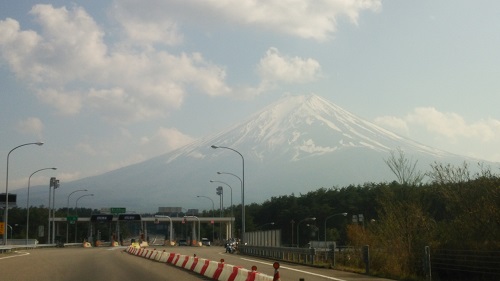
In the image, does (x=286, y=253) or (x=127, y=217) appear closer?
(x=286, y=253)

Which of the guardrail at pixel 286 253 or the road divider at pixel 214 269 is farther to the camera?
the guardrail at pixel 286 253

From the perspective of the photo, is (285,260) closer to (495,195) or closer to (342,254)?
(342,254)

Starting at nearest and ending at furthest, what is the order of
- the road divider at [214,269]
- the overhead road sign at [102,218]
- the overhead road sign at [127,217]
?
the road divider at [214,269], the overhead road sign at [127,217], the overhead road sign at [102,218]

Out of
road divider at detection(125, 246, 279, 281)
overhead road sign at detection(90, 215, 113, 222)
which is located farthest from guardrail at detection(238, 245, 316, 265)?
overhead road sign at detection(90, 215, 113, 222)

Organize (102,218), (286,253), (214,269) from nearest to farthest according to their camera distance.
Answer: (214,269) < (286,253) < (102,218)

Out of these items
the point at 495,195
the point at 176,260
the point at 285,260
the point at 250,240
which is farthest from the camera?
the point at 250,240

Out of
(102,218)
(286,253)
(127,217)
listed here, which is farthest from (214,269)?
(102,218)

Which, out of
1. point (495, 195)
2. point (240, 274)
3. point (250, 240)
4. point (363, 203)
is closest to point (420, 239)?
point (495, 195)

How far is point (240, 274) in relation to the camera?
20.5m

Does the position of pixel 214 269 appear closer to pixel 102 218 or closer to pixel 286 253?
pixel 286 253

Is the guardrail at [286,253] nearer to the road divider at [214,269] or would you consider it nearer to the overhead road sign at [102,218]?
the road divider at [214,269]

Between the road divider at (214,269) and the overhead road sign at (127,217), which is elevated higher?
the overhead road sign at (127,217)

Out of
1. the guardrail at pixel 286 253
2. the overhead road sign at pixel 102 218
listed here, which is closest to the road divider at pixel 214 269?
the guardrail at pixel 286 253

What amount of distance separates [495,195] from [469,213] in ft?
5.46
